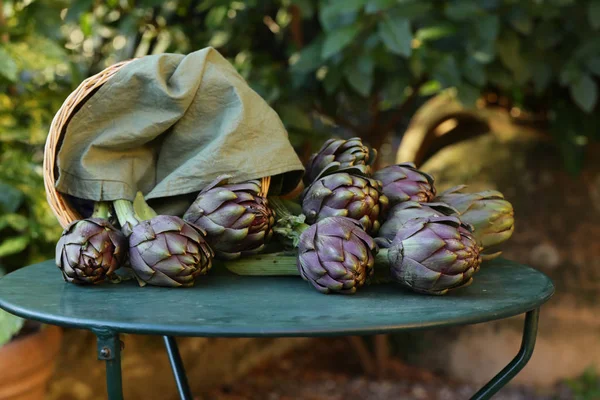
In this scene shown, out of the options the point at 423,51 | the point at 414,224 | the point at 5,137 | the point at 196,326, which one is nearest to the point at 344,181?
the point at 414,224

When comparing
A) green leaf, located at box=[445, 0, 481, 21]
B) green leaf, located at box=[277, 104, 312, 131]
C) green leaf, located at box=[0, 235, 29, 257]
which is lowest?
green leaf, located at box=[0, 235, 29, 257]

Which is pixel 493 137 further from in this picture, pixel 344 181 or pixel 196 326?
pixel 196 326

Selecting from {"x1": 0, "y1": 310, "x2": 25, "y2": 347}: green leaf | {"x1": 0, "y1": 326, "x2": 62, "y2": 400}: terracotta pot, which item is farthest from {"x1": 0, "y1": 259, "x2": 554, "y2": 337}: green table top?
{"x1": 0, "y1": 326, "x2": 62, "y2": 400}: terracotta pot

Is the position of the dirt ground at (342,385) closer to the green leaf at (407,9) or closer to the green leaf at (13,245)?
the green leaf at (13,245)

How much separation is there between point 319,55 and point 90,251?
78 cm

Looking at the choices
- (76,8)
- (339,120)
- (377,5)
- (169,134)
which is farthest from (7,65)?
(339,120)

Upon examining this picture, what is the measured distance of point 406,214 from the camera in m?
0.75

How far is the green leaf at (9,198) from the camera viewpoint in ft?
4.23

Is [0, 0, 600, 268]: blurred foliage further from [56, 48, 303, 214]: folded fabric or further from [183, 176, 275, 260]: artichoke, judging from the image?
[183, 176, 275, 260]: artichoke

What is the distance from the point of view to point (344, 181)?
0.75 meters

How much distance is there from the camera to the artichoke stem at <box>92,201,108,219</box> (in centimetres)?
80

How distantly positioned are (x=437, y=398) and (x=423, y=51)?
0.93 meters

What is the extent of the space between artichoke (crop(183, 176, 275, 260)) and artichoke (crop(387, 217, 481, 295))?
153 millimetres

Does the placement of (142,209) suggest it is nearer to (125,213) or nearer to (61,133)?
(125,213)
